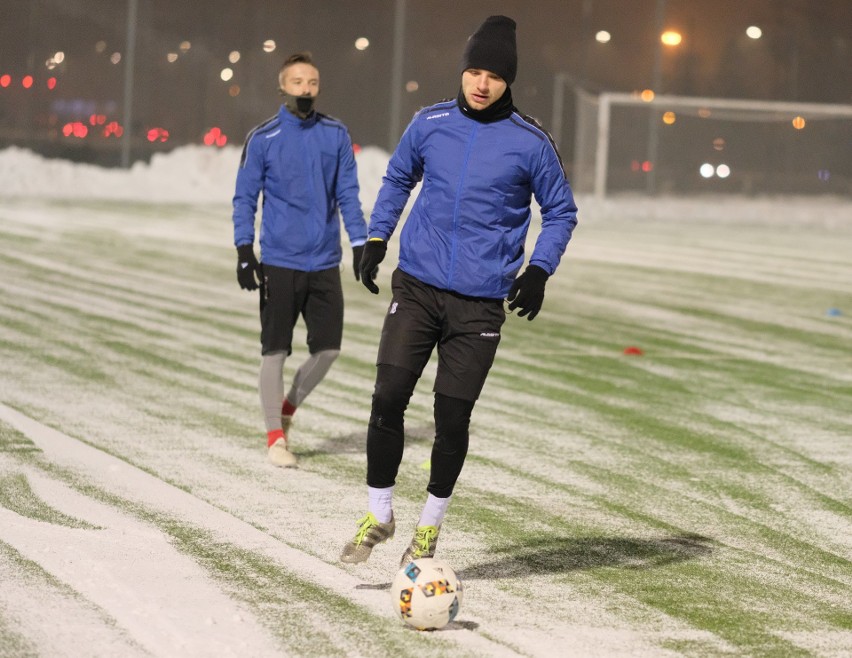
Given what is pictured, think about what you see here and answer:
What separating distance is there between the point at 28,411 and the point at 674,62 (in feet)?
109

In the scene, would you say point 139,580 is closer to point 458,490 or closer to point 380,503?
point 380,503

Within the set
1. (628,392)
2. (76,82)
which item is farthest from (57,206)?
(628,392)

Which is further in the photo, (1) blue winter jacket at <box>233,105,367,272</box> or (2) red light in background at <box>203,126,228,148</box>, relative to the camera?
(2) red light in background at <box>203,126,228,148</box>

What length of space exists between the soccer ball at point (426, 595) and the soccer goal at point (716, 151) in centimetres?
3084

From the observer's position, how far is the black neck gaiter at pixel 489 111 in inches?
219

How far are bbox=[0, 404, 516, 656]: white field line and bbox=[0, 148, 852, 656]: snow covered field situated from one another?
0.06 feet

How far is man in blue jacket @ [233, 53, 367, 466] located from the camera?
7.77 m

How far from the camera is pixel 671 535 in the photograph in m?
6.62

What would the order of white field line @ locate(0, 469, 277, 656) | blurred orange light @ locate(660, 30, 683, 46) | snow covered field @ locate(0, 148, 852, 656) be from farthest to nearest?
blurred orange light @ locate(660, 30, 683, 46)
snow covered field @ locate(0, 148, 852, 656)
white field line @ locate(0, 469, 277, 656)

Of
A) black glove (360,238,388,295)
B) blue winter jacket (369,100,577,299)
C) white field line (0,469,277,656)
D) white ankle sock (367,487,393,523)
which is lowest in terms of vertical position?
white field line (0,469,277,656)

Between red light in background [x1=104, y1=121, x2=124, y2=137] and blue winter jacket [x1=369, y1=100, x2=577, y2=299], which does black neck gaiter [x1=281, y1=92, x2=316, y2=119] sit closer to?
blue winter jacket [x1=369, y1=100, x2=577, y2=299]

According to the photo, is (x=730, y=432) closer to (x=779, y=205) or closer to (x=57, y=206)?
(x=57, y=206)

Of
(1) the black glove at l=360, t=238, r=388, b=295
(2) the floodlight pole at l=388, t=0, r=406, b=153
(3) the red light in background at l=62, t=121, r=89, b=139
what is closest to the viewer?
(1) the black glove at l=360, t=238, r=388, b=295

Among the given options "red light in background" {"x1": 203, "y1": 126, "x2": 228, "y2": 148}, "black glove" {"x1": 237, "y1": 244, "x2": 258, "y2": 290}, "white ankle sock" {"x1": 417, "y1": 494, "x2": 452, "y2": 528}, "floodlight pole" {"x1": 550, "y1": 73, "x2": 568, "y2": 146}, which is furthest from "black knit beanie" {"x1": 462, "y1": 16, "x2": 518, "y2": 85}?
"floodlight pole" {"x1": 550, "y1": 73, "x2": 568, "y2": 146}
